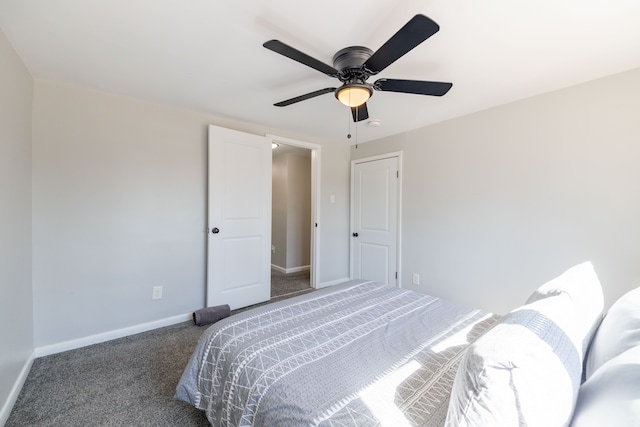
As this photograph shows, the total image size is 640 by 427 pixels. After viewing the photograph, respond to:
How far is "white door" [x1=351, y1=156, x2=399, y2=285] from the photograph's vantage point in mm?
3424

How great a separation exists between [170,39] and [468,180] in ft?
9.37

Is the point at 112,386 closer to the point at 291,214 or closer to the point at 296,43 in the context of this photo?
the point at 296,43

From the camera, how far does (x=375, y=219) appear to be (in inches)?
143

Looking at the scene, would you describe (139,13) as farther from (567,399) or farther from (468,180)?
(468,180)

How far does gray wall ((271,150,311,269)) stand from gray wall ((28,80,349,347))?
2.04 m

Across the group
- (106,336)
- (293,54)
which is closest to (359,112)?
(293,54)

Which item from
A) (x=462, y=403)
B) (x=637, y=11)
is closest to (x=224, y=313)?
(x=462, y=403)

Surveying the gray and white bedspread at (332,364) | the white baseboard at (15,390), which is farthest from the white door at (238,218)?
the gray and white bedspread at (332,364)

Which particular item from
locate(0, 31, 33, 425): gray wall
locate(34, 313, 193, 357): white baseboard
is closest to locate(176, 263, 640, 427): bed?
locate(0, 31, 33, 425): gray wall

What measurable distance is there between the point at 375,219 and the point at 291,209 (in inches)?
71.9

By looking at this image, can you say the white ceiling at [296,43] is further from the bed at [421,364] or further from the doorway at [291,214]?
the doorway at [291,214]

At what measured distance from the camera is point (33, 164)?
6.51 ft

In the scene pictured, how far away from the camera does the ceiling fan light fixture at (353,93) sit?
1475 mm

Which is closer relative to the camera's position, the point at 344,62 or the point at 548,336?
the point at 548,336
